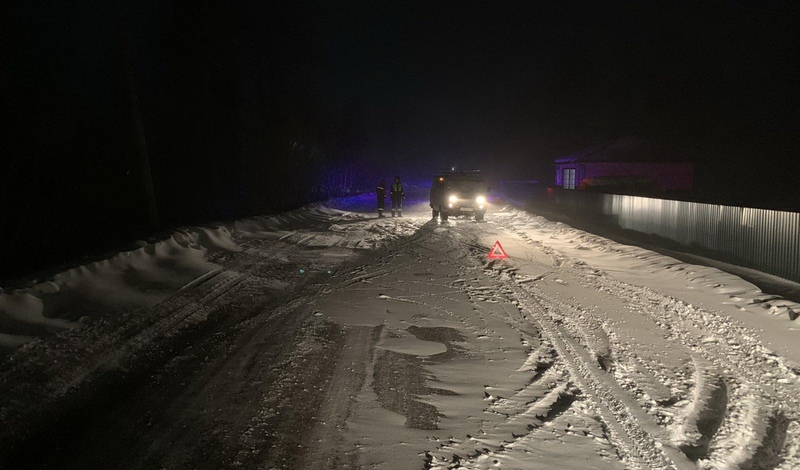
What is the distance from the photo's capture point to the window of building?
54.6m

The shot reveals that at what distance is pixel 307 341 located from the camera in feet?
24.5

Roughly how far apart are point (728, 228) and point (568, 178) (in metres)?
42.3

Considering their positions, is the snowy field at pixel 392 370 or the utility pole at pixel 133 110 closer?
the snowy field at pixel 392 370

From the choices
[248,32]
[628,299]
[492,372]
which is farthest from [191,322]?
[248,32]

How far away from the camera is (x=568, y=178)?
56.3 meters

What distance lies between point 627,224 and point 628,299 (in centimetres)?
1357

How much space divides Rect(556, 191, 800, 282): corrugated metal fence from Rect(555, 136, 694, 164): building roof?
2477 cm

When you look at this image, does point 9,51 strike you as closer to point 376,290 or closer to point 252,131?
point 376,290

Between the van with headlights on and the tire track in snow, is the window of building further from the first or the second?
the tire track in snow

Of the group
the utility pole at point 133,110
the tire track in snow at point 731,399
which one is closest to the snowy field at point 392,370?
the tire track in snow at point 731,399

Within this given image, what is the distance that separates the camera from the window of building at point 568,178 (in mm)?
54562

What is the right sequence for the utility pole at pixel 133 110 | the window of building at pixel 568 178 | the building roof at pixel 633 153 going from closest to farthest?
the utility pole at pixel 133 110, the building roof at pixel 633 153, the window of building at pixel 568 178

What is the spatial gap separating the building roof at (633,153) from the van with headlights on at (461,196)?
25045 millimetres

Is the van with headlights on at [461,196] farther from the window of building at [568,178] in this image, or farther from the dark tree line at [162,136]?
the window of building at [568,178]
